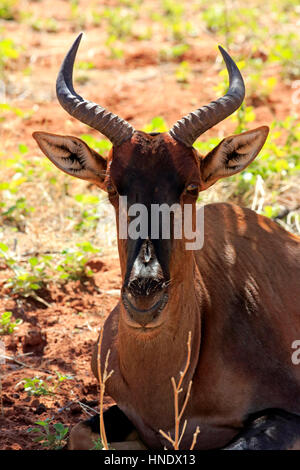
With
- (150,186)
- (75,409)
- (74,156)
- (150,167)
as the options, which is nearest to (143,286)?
(150,186)

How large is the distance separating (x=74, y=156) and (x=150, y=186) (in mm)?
965

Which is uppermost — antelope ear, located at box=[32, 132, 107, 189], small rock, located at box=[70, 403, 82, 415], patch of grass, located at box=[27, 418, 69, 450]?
antelope ear, located at box=[32, 132, 107, 189]

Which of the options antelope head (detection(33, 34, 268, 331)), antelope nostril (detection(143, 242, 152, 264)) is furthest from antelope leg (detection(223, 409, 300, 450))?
antelope nostril (detection(143, 242, 152, 264))

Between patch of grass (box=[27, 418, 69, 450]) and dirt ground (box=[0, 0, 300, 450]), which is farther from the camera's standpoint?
dirt ground (box=[0, 0, 300, 450])

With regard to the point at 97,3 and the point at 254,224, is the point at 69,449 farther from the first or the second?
the point at 97,3

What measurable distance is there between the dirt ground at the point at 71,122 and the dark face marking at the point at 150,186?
1.78m

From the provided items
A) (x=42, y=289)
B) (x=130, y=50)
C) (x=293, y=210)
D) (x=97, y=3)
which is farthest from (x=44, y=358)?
(x=97, y=3)

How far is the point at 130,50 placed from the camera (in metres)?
16.6

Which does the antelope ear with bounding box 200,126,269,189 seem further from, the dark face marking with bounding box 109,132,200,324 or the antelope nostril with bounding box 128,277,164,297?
the antelope nostril with bounding box 128,277,164,297

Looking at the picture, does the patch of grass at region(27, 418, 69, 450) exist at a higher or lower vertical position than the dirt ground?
lower

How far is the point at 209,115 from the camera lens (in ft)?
A: 20.0

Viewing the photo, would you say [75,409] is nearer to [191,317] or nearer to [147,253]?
[191,317]

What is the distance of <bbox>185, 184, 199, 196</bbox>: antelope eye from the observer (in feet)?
18.9
